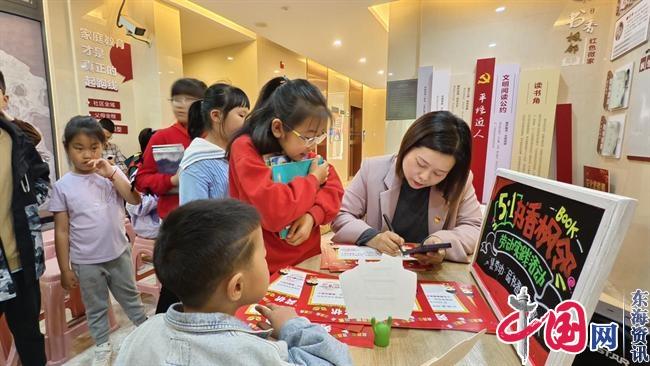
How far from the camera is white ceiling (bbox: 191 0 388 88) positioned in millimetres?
3141

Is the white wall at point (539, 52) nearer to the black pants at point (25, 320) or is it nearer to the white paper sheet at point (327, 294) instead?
the white paper sheet at point (327, 294)

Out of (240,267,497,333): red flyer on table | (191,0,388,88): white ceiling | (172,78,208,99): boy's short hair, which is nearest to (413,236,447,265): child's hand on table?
(240,267,497,333): red flyer on table

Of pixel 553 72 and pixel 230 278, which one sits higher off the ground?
pixel 553 72

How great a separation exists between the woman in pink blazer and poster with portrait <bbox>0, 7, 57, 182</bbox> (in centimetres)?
287

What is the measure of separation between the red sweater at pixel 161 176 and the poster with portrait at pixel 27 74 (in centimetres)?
167

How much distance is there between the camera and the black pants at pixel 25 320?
4.14 ft

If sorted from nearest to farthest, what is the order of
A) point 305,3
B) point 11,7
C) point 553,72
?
point 553,72, point 11,7, point 305,3

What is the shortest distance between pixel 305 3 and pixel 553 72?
228cm

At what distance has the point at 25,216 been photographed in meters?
1.24

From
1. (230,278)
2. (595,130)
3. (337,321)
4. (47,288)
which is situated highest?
(595,130)

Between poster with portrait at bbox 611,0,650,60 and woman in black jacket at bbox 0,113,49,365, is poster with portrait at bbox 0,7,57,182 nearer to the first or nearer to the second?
woman in black jacket at bbox 0,113,49,365

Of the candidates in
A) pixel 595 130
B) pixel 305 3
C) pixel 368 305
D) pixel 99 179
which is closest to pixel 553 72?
pixel 595 130

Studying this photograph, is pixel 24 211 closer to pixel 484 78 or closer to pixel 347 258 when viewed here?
pixel 347 258

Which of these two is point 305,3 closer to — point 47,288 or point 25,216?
point 25,216
